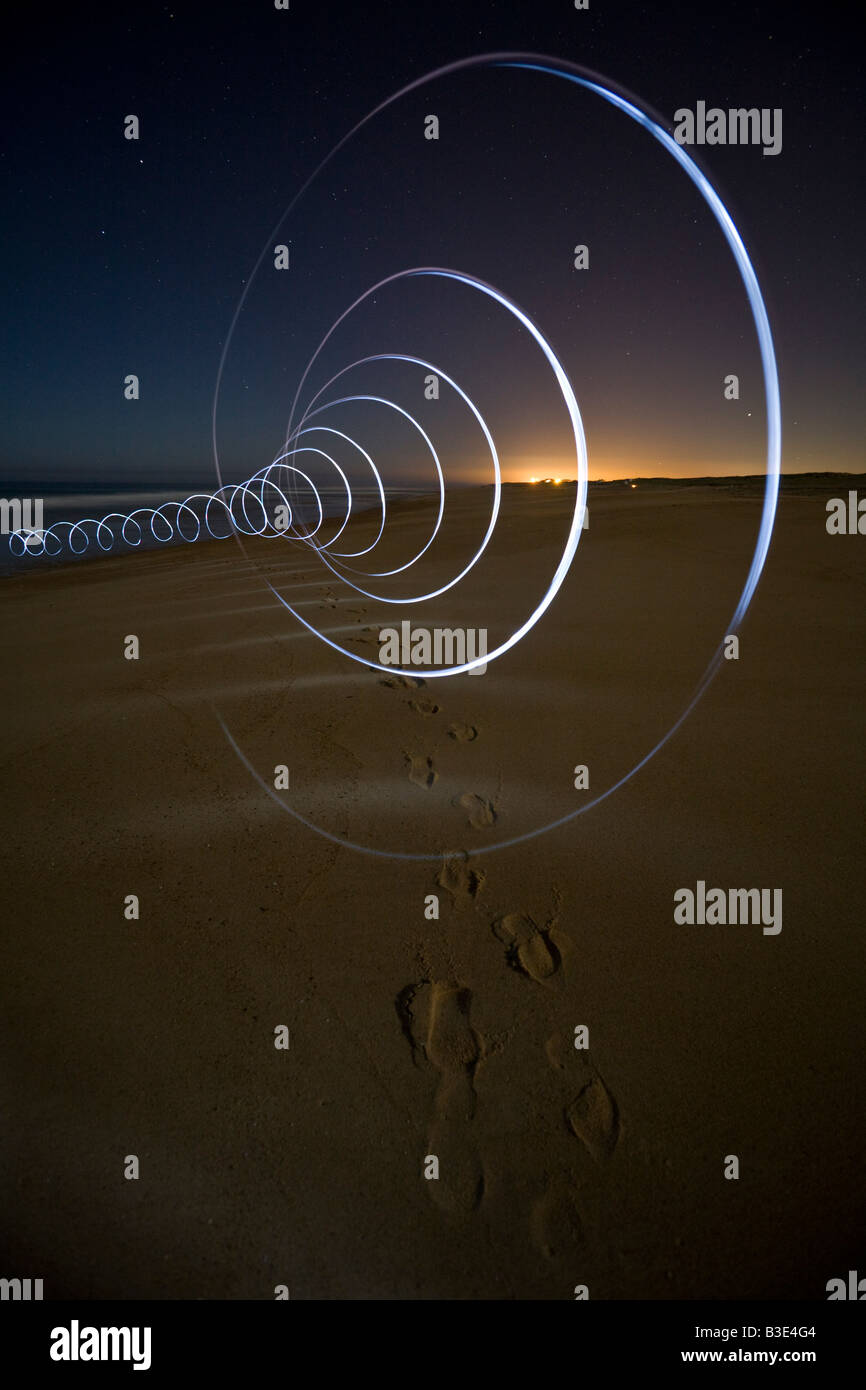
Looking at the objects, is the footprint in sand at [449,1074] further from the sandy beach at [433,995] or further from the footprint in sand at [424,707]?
the footprint in sand at [424,707]

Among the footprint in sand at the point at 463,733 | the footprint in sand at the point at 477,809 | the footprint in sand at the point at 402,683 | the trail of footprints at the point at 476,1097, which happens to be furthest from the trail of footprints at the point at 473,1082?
the footprint in sand at the point at 402,683

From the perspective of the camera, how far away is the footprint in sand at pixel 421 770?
573 centimetres

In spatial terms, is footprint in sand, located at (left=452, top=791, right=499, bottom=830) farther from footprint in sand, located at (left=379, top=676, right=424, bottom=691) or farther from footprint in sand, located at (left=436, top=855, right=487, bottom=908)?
footprint in sand, located at (left=379, top=676, right=424, bottom=691)

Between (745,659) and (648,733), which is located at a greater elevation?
(745,659)

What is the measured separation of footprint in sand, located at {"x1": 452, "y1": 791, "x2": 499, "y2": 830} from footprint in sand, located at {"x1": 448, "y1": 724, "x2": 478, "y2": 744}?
3.24 ft

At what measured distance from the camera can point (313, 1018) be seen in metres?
3.44

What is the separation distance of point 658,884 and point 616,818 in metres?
0.79

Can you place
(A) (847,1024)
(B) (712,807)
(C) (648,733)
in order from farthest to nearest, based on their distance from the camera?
(C) (648,733), (B) (712,807), (A) (847,1024)

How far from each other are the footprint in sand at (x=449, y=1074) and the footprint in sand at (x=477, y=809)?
1.62m

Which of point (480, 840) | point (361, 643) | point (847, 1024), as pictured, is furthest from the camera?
point (361, 643)

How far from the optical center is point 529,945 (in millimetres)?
3893
